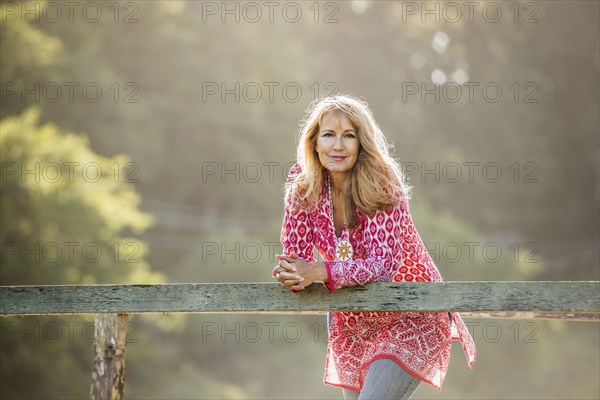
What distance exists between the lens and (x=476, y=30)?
3027 centimetres

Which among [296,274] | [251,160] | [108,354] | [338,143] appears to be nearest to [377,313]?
[296,274]

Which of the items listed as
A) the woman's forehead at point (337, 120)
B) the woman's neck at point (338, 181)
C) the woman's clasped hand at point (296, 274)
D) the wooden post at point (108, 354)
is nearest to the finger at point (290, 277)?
the woman's clasped hand at point (296, 274)

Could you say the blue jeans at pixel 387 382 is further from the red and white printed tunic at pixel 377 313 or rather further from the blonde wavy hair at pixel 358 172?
the blonde wavy hair at pixel 358 172

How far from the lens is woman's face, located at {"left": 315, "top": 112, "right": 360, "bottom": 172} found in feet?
9.87

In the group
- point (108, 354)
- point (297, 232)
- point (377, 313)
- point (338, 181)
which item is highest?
point (338, 181)

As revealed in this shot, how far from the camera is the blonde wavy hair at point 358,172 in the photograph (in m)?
2.91

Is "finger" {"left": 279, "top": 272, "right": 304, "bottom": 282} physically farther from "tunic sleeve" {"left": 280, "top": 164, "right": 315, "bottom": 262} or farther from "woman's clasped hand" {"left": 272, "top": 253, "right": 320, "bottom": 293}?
"tunic sleeve" {"left": 280, "top": 164, "right": 315, "bottom": 262}

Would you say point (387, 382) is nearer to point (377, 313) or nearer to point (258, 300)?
point (377, 313)

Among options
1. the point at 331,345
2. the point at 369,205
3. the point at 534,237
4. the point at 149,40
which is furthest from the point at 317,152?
the point at 534,237

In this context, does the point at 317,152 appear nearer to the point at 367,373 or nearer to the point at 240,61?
the point at 367,373

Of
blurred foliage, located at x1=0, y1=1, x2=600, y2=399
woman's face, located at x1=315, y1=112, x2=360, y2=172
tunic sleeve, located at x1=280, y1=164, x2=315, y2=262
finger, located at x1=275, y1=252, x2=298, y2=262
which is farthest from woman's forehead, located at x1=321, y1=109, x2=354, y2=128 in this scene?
blurred foliage, located at x1=0, y1=1, x2=600, y2=399

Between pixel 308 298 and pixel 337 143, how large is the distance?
0.56m

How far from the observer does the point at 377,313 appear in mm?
2883

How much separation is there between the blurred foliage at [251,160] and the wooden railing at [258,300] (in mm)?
6655
